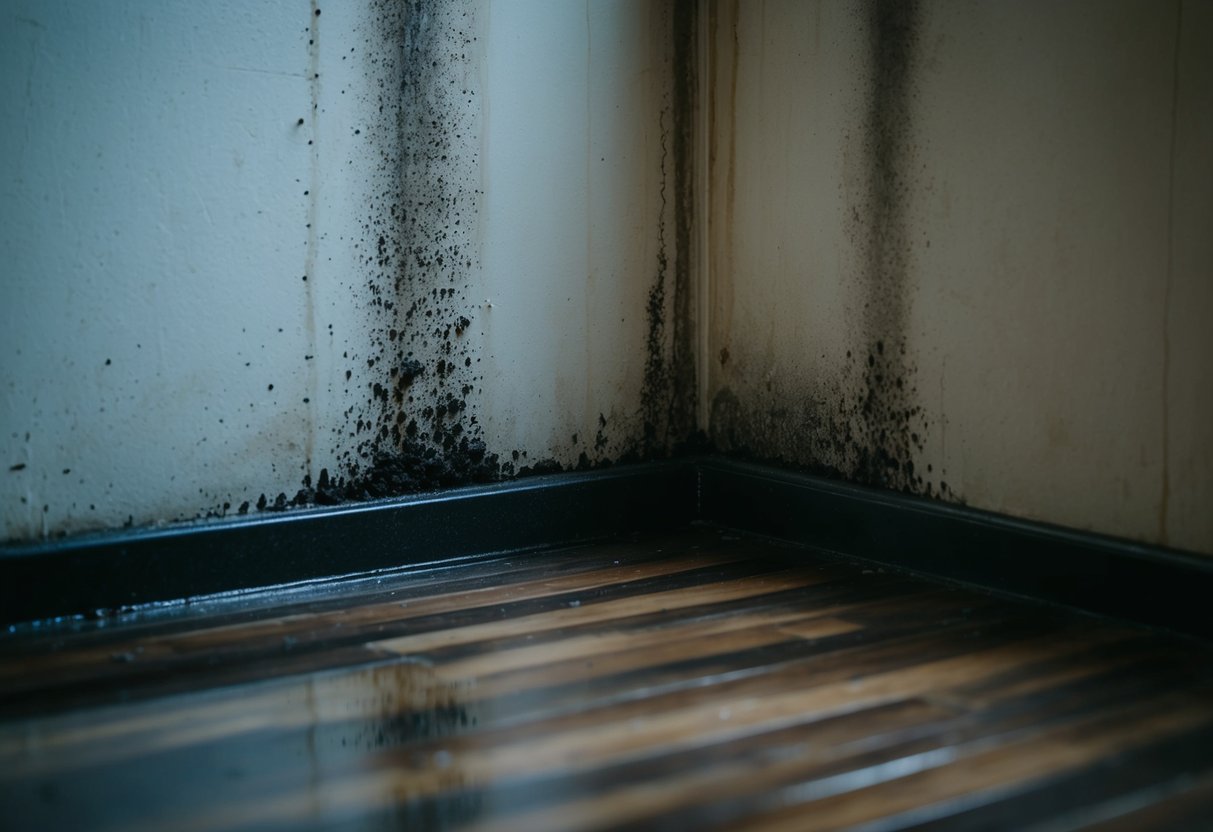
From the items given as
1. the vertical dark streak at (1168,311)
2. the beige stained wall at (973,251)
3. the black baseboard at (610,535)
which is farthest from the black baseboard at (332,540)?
the vertical dark streak at (1168,311)

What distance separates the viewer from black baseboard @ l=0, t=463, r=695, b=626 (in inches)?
85.2

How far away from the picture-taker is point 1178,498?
209cm

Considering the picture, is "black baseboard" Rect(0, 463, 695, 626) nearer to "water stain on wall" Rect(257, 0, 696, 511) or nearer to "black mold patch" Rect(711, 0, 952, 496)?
"water stain on wall" Rect(257, 0, 696, 511)

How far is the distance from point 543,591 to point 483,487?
387 mm

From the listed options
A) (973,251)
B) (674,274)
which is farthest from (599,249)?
(973,251)

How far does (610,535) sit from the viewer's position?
2.91 meters

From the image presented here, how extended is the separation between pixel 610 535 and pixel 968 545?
2.85 feet

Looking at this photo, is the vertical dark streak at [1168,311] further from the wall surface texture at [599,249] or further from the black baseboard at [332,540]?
the black baseboard at [332,540]

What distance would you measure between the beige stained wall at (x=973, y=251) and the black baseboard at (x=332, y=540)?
367 mm

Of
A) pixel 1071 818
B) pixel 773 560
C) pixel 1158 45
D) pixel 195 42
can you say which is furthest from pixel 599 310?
pixel 1071 818

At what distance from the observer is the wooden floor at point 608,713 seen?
4.67 feet

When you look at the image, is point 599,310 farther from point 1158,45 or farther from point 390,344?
point 1158,45

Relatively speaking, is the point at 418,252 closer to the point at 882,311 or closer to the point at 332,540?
the point at 332,540

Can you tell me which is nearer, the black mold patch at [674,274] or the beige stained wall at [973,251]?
the beige stained wall at [973,251]
